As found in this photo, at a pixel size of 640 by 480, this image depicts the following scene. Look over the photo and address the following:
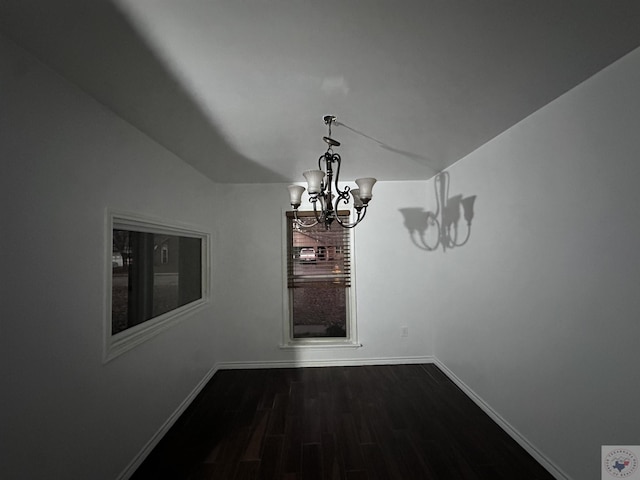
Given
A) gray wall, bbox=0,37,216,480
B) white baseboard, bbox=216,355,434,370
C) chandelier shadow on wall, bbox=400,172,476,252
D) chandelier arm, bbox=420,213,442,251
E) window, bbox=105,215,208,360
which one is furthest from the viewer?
white baseboard, bbox=216,355,434,370

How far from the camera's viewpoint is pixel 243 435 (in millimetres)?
2146

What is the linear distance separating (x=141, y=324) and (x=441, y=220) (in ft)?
10.3

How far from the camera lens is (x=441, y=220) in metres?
3.21

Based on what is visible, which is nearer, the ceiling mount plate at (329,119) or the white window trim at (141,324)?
the white window trim at (141,324)

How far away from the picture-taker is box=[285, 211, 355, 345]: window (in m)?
3.48

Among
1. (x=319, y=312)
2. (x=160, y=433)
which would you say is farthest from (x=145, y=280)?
(x=319, y=312)

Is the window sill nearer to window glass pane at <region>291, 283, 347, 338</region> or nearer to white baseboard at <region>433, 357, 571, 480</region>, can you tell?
window glass pane at <region>291, 283, 347, 338</region>

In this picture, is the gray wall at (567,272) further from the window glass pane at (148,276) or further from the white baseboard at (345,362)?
→ the window glass pane at (148,276)

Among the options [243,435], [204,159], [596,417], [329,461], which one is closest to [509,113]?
[596,417]

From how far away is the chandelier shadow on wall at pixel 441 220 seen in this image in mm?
2717

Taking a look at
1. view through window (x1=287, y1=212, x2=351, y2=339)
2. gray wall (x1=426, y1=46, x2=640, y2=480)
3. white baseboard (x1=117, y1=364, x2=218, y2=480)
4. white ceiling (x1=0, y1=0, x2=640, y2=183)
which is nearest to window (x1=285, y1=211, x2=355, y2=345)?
view through window (x1=287, y1=212, x2=351, y2=339)

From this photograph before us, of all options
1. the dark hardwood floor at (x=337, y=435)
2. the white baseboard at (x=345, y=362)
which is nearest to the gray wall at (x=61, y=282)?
the dark hardwood floor at (x=337, y=435)

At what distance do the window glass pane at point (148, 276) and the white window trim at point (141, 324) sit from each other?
0.04m

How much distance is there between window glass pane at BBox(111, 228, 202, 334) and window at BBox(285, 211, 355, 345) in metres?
1.22
